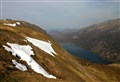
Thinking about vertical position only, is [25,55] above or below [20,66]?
below

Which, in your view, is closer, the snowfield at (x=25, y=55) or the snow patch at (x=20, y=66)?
the snow patch at (x=20, y=66)

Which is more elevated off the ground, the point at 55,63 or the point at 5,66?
the point at 5,66

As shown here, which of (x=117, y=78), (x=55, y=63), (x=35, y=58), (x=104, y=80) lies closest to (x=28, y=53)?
(x=35, y=58)

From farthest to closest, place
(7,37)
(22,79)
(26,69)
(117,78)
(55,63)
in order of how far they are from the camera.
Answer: (117,78) → (55,63) → (7,37) → (26,69) → (22,79)

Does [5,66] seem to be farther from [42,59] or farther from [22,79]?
[42,59]

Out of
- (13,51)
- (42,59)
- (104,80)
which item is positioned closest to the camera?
(13,51)

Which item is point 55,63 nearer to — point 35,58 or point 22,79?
point 35,58

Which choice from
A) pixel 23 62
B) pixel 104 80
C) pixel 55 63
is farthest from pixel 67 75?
pixel 104 80

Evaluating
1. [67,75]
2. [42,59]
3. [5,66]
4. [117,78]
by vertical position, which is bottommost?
[117,78]

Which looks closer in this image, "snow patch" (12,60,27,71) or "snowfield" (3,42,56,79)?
"snow patch" (12,60,27,71)

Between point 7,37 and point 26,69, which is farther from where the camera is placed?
point 7,37

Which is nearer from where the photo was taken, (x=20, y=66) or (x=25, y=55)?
(x=20, y=66)
